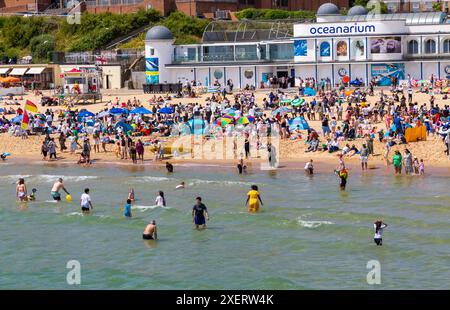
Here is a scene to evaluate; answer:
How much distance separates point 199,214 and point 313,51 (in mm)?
37241

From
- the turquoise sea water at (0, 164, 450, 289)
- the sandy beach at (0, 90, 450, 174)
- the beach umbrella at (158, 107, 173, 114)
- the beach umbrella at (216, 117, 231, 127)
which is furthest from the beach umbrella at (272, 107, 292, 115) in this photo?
the turquoise sea water at (0, 164, 450, 289)

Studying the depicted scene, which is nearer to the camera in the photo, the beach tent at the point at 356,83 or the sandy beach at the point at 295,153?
the sandy beach at the point at 295,153

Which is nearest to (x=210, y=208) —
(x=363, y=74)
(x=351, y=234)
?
(x=351, y=234)

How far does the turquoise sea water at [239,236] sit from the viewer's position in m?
26.0

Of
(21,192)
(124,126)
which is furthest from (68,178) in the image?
(124,126)

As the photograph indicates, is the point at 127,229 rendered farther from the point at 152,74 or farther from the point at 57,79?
the point at 57,79

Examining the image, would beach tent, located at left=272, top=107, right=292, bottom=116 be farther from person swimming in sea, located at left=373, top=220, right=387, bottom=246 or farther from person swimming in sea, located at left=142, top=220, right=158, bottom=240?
person swimming in sea, located at left=373, top=220, right=387, bottom=246

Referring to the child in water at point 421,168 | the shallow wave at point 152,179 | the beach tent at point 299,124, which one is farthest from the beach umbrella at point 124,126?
the child in water at point 421,168

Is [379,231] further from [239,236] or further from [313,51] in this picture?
[313,51]

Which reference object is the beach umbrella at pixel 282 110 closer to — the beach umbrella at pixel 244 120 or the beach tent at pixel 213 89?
the beach umbrella at pixel 244 120

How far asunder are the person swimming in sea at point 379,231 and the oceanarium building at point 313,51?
36.8 metres

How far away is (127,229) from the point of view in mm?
31625

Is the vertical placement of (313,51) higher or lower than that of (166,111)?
higher

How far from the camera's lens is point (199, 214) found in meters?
30.6
